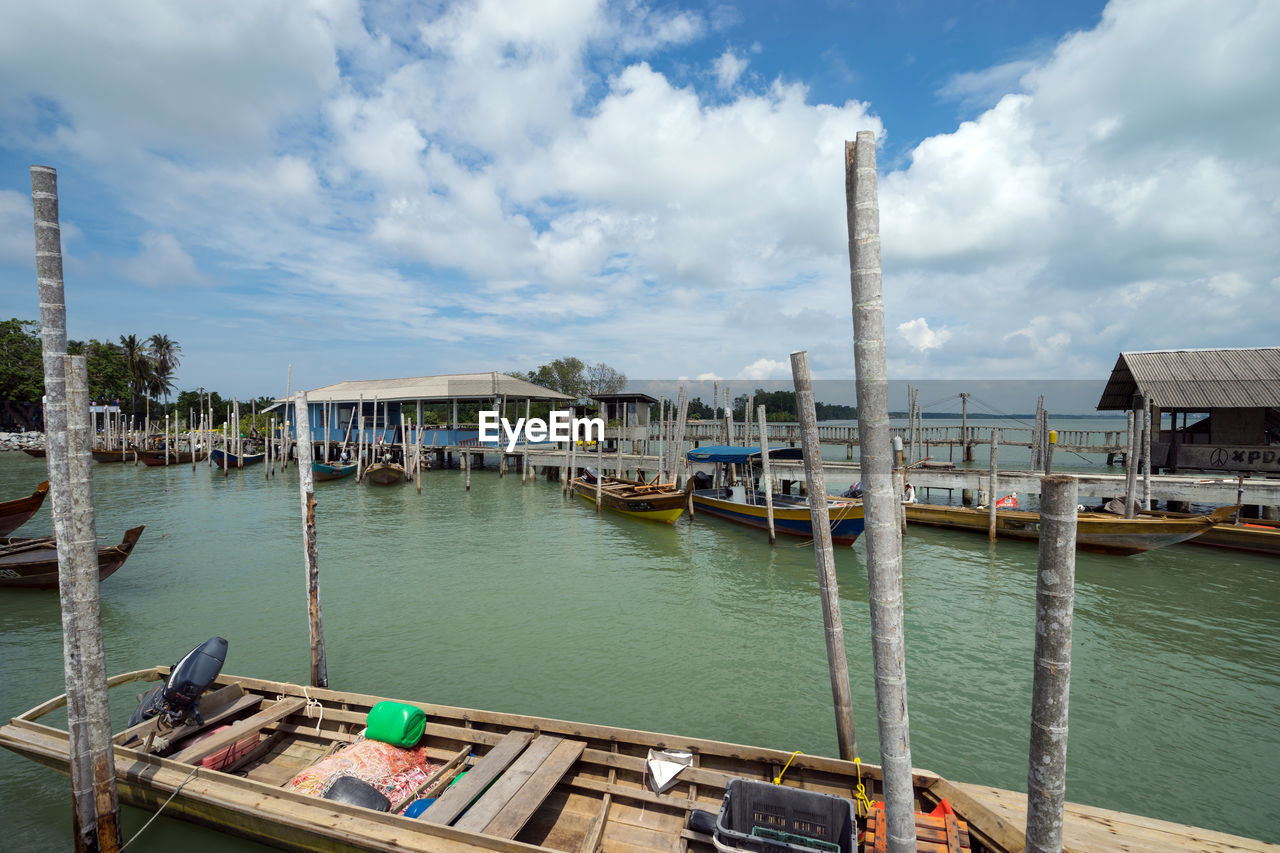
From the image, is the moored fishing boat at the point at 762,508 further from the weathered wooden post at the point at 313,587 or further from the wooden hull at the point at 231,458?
the wooden hull at the point at 231,458

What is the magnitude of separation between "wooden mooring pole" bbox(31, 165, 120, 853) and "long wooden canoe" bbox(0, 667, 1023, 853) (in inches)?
20.6

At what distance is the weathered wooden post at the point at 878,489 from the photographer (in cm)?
276

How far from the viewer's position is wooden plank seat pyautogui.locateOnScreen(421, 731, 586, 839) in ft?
14.2

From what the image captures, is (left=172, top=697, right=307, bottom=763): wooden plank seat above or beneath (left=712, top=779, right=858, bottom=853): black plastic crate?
beneath

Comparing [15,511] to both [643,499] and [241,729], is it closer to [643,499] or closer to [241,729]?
[241,729]

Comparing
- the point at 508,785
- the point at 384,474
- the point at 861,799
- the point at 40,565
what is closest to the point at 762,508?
the point at 861,799

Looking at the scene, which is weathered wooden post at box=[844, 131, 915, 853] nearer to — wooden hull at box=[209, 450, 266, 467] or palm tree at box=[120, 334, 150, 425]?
wooden hull at box=[209, 450, 266, 467]

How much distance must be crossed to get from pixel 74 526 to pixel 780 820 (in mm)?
5657

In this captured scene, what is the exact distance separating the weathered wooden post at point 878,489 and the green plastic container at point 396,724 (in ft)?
14.2

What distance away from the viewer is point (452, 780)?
523 centimetres

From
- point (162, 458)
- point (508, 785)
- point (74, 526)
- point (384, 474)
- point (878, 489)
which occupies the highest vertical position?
point (878, 489)

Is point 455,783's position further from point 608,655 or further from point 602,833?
→ point 608,655

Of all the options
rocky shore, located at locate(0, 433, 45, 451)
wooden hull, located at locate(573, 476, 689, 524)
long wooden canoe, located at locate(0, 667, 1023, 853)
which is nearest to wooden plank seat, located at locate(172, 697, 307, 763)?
long wooden canoe, located at locate(0, 667, 1023, 853)

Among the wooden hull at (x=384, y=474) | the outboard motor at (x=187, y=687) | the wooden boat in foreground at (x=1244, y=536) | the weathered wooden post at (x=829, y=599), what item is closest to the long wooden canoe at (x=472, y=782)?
the outboard motor at (x=187, y=687)
